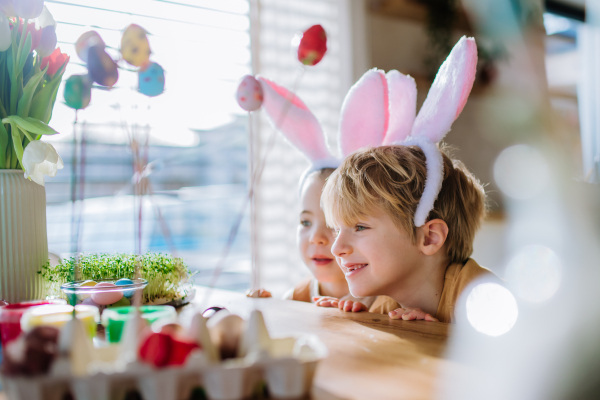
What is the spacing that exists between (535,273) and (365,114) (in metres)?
1.24

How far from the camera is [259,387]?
56 centimetres

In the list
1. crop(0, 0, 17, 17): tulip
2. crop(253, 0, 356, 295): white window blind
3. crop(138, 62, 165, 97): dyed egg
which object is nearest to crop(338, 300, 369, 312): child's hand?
crop(138, 62, 165, 97): dyed egg

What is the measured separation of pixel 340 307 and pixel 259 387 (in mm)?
596

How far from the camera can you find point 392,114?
1.37 meters

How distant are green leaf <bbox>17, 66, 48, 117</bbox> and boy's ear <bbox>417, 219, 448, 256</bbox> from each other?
96 cm

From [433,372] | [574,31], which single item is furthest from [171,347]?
[574,31]

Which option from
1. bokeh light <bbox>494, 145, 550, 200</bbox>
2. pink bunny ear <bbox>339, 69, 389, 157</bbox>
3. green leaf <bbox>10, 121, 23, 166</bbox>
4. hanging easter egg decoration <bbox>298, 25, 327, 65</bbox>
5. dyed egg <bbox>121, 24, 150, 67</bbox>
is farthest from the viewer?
bokeh light <bbox>494, 145, 550, 200</bbox>

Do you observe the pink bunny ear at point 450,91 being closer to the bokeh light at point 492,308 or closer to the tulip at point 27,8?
the bokeh light at point 492,308

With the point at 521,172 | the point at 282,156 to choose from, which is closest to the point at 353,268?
the point at 282,156

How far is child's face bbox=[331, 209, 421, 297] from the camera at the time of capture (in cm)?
119

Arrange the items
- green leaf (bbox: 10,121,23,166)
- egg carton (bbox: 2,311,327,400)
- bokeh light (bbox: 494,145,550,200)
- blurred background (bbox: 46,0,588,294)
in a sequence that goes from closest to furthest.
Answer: egg carton (bbox: 2,311,327,400), green leaf (bbox: 10,121,23,166), blurred background (bbox: 46,0,588,294), bokeh light (bbox: 494,145,550,200)

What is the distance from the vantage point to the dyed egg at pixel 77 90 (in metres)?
0.79

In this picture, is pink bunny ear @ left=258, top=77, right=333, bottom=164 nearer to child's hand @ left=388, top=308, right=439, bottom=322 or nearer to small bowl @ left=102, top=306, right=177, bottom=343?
child's hand @ left=388, top=308, right=439, bottom=322

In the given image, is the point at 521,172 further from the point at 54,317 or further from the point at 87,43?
the point at 54,317
